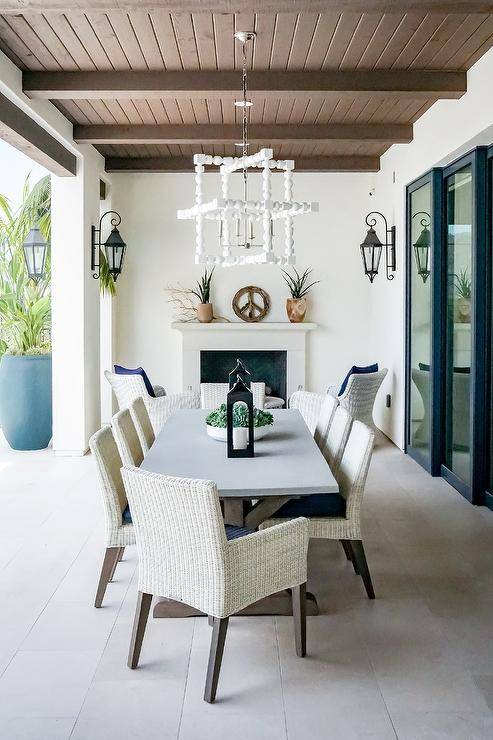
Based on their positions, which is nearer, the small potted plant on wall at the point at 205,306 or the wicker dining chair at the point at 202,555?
the wicker dining chair at the point at 202,555

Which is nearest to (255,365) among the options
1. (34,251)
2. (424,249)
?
(424,249)

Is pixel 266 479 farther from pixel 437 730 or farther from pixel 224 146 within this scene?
pixel 224 146

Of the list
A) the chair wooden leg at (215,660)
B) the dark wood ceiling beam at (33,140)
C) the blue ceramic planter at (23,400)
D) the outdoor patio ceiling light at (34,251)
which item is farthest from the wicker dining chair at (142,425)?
the blue ceramic planter at (23,400)

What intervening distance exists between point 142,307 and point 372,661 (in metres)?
6.13

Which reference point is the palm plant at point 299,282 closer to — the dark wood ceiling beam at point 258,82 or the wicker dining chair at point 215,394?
the wicker dining chair at point 215,394

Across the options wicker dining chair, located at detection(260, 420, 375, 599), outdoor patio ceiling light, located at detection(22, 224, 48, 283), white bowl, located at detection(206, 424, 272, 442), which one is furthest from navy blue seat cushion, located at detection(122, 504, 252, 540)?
outdoor patio ceiling light, located at detection(22, 224, 48, 283)

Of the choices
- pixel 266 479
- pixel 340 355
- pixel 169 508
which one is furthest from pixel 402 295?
pixel 169 508

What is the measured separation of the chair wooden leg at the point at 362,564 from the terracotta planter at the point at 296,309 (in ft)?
16.5

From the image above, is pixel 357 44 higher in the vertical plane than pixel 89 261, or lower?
higher

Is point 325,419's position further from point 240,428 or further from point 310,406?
point 240,428

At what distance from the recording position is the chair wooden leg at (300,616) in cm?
290

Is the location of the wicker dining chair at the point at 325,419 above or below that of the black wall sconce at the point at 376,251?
below

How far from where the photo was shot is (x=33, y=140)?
17.5 ft

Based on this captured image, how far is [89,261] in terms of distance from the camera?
696 cm
